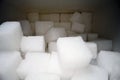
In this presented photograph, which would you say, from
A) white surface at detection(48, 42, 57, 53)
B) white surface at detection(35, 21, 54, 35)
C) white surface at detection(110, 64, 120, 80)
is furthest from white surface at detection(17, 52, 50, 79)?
white surface at detection(35, 21, 54, 35)

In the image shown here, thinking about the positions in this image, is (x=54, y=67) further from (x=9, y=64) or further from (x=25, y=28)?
(x=25, y=28)

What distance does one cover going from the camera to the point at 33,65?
1.10 meters

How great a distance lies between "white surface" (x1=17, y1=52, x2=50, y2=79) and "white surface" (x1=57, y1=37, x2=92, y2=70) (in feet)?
0.55

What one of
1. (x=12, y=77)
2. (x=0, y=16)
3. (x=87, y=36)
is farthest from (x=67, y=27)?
(x=12, y=77)

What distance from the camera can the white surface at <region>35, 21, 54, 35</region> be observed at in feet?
5.55

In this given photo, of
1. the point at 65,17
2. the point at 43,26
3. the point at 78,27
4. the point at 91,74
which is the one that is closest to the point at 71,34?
the point at 78,27

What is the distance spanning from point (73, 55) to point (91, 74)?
17 cm

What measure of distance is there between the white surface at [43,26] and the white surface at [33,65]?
1.74 ft

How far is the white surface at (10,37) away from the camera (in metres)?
→ 1.10

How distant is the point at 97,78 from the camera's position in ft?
3.24

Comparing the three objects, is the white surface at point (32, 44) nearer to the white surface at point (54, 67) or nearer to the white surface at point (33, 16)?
the white surface at point (54, 67)

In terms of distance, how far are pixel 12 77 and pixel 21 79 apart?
0.25 ft

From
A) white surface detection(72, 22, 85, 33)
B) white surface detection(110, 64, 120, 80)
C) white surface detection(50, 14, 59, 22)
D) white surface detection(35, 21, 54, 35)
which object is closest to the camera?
white surface detection(110, 64, 120, 80)

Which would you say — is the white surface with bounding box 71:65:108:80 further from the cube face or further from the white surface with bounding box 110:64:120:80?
the cube face
